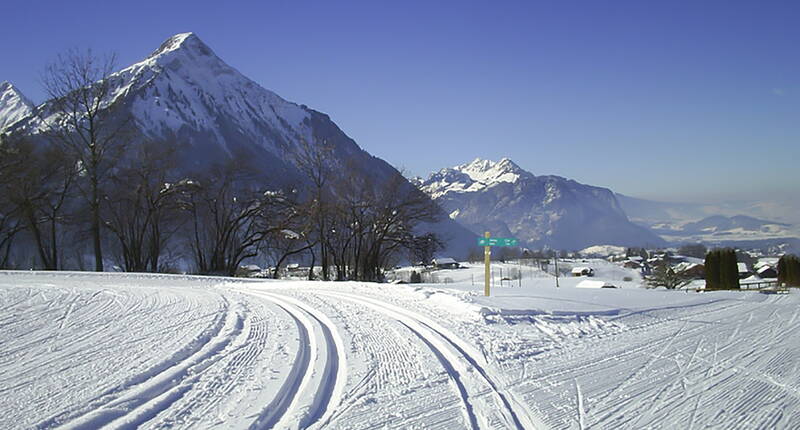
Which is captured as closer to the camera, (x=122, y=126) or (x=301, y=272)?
(x=122, y=126)

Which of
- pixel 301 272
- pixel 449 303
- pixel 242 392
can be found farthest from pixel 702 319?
pixel 301 272

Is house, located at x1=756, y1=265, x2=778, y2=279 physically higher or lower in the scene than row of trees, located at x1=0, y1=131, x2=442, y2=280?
lower

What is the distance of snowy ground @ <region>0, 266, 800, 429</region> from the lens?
15.4ft

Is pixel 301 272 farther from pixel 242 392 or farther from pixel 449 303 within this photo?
pixel 242 392

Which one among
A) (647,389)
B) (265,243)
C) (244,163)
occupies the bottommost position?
(647,389)

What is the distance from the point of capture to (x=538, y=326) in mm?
9523

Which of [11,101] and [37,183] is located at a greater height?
[11,101]

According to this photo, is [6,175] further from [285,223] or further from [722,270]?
[722,270]

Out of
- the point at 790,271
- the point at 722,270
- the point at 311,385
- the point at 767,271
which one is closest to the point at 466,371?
the point at 311,385

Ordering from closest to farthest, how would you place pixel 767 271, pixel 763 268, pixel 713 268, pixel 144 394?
pixel 144 394
pixel 713 268
pixel 767 271
pixel 763 268

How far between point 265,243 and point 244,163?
6607 mm

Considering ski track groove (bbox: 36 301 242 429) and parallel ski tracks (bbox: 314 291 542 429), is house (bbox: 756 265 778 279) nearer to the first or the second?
parallel ski tracks (bbox: 314 291 542 429)

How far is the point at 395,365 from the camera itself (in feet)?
21.1

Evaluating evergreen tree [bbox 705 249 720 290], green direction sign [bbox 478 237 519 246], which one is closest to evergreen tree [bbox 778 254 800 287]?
evergreen tree [bbox 705 249 720 290]
